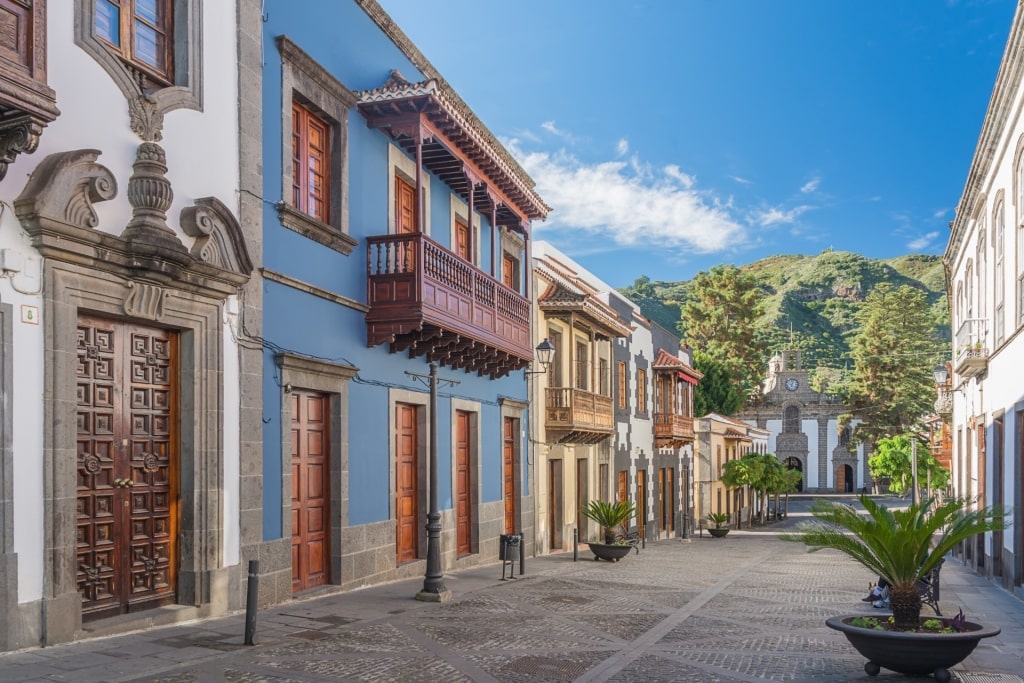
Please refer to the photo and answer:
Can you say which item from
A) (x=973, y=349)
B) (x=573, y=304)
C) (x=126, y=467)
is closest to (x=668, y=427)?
(x=573, y=304)

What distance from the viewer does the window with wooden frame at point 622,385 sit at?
29906 millimetres

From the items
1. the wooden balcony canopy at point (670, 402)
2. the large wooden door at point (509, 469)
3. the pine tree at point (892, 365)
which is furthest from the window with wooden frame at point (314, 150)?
the pine tree at point (892, 365)

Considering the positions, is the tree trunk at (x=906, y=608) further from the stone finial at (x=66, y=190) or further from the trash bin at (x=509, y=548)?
the trash bin at (x=509, y=548)

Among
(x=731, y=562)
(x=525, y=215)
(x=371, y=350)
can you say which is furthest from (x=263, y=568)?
(x=731, y=562)

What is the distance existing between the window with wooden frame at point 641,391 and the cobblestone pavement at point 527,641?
55.0 feet

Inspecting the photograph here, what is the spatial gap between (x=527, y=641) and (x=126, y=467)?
4242 millimetres

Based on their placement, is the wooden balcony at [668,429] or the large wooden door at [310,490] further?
the wooden balcony at [668,429]

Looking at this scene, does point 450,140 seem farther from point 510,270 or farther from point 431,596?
point 431,596

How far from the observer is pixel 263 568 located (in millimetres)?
11125

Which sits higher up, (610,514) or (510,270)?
(510,270)

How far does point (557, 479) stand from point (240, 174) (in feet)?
48.6

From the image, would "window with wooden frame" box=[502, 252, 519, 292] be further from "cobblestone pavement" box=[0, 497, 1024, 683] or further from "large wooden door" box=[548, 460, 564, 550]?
"cobblestone pavement" box=[0, 497, 1024, 683]

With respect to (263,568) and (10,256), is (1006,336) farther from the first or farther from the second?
(10,256)

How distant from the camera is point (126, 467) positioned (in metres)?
9.33
